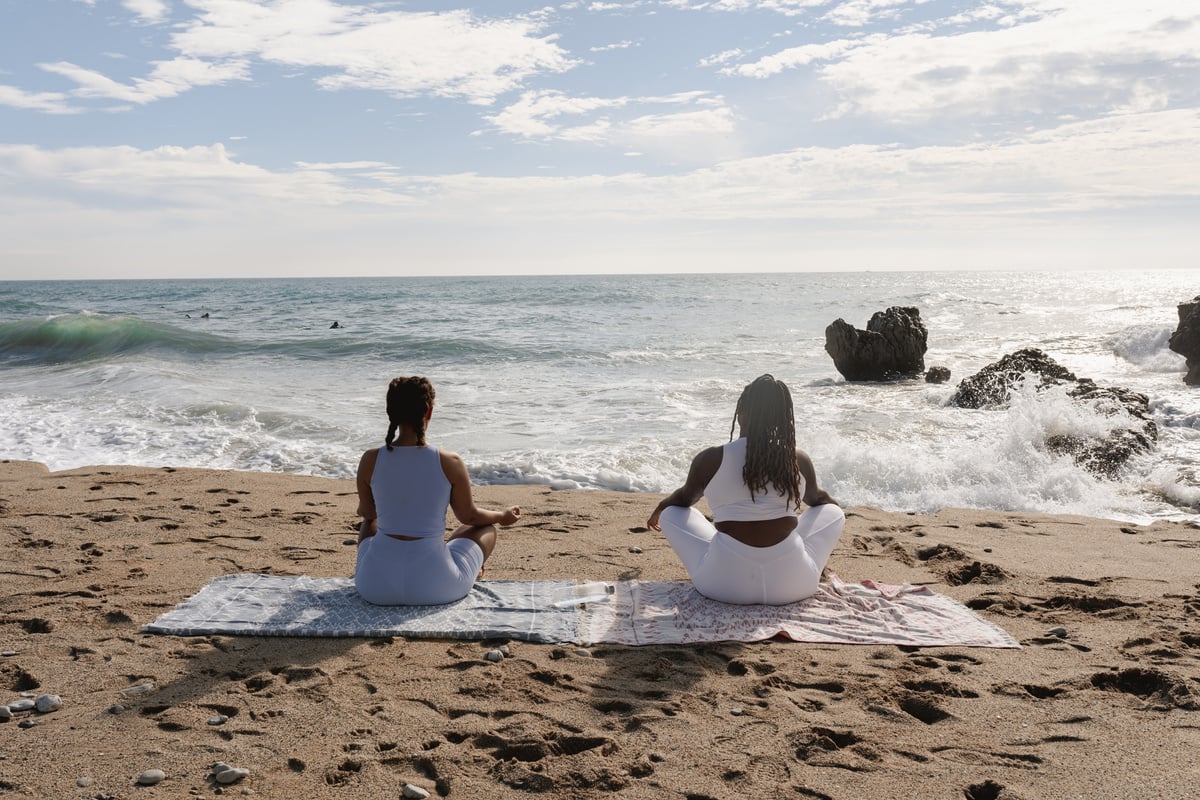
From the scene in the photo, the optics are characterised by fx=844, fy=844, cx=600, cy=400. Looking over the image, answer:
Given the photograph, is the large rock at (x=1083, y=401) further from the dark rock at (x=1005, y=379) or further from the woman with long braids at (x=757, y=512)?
the woman with long braids at (x=757, y=512)

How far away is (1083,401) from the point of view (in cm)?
1099

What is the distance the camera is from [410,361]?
72.5 ft

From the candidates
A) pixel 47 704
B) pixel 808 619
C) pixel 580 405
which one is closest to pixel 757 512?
pixel 808 619

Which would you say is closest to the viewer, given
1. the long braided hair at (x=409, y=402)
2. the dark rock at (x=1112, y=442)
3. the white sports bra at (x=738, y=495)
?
the long braided hair at (x=409, y=402)

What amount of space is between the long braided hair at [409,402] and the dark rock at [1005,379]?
36.7ft

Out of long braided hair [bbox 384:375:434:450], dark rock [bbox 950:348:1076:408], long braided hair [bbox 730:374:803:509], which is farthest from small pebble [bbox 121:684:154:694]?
dark rock [bbox 950:348:1076:408]

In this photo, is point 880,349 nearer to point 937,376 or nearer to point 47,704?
point 937,376

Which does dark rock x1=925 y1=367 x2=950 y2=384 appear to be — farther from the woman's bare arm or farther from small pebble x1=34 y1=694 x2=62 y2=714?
small pebble x1=34 y1=694 x2=62 y2=714

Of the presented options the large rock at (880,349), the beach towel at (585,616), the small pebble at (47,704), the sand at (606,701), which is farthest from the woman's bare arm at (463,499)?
the large rock at (880,349)

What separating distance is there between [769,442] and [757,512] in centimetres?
40

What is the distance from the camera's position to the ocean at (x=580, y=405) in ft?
29.0

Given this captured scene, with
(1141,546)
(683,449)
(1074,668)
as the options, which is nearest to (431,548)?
(1074,668)

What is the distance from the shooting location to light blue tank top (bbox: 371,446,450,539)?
458 centimetres

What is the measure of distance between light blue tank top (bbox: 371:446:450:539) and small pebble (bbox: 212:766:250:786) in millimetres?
1762
